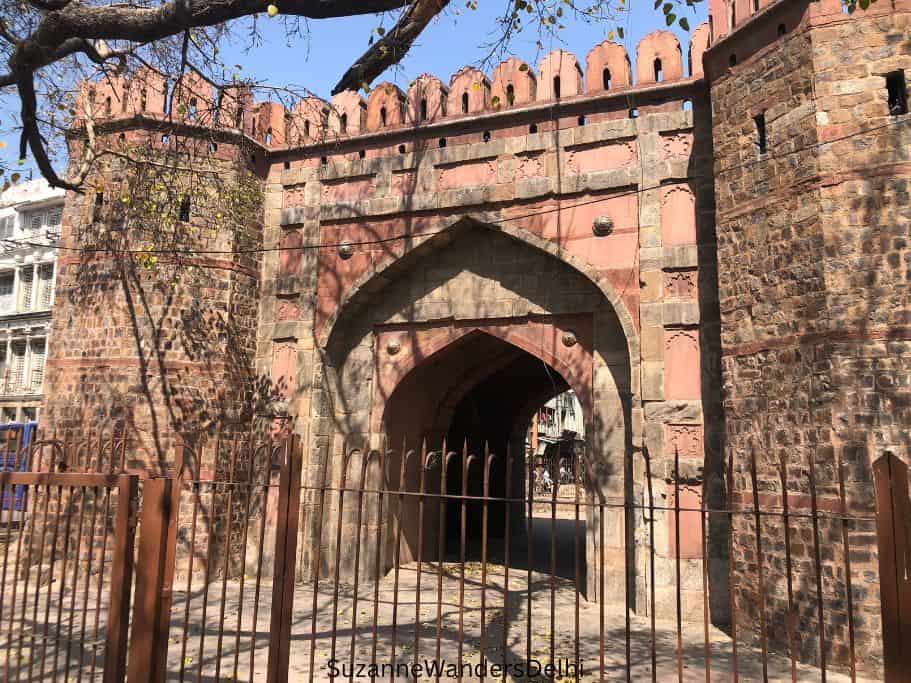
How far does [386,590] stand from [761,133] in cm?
665

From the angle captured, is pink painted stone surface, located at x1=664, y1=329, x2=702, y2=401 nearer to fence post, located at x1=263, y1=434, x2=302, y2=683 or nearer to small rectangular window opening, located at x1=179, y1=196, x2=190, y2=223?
fence post, located at x1=263, y1=434, x2=302, y2=683

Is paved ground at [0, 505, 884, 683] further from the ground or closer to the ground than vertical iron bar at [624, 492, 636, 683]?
closer to the ground

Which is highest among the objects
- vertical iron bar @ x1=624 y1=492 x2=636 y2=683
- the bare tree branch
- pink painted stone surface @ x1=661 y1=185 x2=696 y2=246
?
the bare tree branch

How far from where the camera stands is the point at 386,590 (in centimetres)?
882

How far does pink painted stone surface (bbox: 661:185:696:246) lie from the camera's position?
319 inches

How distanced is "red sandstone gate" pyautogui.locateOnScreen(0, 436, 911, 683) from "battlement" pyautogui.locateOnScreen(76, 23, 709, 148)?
4.40 meters

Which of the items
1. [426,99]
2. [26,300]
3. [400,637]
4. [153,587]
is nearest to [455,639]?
[400,637]

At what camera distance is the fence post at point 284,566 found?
3730 mm

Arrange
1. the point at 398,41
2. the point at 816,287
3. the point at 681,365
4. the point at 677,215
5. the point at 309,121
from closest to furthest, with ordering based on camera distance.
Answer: the point at 398,41 → the point at 816,287 → the point at 681,365 → the point at 677,215 → the point at 309,121

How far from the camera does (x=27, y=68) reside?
5.30 m

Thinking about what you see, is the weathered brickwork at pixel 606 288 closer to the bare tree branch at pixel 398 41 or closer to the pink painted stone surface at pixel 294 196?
the pink painted stone surface at pixel 294 196

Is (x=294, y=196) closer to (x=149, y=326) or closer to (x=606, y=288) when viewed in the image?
(x=149, y=326)

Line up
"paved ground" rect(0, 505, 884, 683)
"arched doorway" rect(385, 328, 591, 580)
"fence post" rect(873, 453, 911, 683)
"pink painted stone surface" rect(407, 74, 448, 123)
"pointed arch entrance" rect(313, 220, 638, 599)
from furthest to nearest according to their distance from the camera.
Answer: "arched doorway" rect(385, 328, 591, 580) → "pink painted stone surface" rect(407, 74, 448, 123) → "pointed arch entrance" rect(313, 220, 638, 599) → "paved ground" rect(0, 505, 884, 683) → "fence post" rect(873, 453, 911, 683)

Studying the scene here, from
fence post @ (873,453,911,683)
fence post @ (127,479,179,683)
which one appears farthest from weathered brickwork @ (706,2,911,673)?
fence post @ (127,479,179,683)
